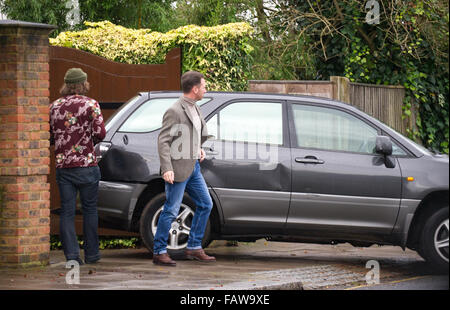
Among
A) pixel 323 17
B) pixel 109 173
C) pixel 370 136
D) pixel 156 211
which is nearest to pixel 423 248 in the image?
pixel 370 136

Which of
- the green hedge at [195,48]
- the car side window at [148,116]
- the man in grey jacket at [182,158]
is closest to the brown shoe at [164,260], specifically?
the man in grey jacket at [182,158]

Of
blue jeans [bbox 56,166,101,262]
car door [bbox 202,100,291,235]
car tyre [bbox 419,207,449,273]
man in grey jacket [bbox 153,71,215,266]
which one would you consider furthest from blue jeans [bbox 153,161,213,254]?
car tyre [bbox 419,207,449,273]

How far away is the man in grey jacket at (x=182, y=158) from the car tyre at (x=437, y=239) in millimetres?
2175

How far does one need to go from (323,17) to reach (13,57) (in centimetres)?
808

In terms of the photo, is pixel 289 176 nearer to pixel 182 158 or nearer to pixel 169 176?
pixel 182 158

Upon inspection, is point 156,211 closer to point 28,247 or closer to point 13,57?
point 28,247

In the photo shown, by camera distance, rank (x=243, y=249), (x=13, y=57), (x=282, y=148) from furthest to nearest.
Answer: (x=243, y=249)
(x=282, y=148)
(x=13, y=57)

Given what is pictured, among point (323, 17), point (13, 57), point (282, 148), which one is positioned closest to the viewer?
point (13, 57)

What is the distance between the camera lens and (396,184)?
9117 mm

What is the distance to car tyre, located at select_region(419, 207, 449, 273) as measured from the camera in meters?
8.95

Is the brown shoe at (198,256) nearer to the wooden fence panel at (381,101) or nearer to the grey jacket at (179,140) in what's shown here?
the grey jacket at (179,140)

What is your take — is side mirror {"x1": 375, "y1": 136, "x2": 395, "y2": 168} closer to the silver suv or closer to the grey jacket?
the silver suv

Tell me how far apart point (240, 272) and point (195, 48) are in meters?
4.19

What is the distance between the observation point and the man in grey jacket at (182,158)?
8789 millimetres
